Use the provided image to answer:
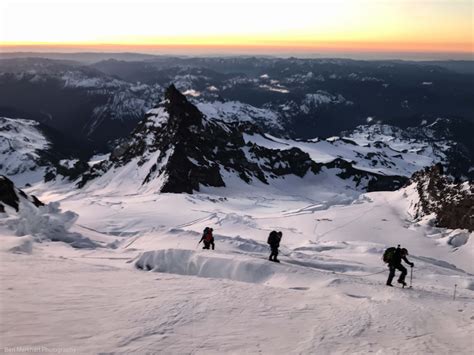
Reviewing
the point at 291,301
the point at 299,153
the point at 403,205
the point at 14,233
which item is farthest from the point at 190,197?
the point at 299,153

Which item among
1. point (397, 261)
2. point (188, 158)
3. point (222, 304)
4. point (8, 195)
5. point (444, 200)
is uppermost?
point (222, 304)

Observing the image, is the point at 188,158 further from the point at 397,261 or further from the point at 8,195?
the point at 397,261

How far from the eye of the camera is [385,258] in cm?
1964

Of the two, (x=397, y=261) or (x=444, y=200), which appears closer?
(x=397, y=261)

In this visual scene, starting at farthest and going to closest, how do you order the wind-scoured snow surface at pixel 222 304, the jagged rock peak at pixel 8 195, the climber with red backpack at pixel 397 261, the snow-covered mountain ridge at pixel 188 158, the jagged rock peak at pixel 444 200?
the snow-covered mountain ridge at pixel 188 158
the jagged rock peak at pixel 444 200
the jagged rock peak at pixel 8 195
the climber with red backpack at pixel 397 261
the wind-scoured snow surface at pixel 222 304

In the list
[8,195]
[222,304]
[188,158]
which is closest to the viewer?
[222,304]

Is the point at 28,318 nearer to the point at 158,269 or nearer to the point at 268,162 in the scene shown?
the point at 158,269

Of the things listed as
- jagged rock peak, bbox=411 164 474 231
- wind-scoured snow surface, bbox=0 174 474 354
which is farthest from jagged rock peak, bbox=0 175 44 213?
jagged rock peak, bbox=411 164 474 231

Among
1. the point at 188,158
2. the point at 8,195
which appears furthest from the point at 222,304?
the point at 188,158

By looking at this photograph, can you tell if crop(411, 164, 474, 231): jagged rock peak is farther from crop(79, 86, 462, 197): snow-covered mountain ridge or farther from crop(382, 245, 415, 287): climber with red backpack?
crop(79, 86, 462, 197): snow-covered mountain ridge

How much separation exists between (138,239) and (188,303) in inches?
768

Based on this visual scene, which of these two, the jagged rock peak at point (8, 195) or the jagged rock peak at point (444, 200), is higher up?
the jagged rock peak at point (8, 195)

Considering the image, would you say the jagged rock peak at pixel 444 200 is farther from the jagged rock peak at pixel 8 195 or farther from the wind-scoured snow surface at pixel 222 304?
the jagged rock peak at pixel 8 195

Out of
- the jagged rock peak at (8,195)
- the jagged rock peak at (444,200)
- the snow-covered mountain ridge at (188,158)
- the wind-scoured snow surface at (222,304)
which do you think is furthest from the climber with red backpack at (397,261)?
the snow-covered mountain ridge at (188,158)
